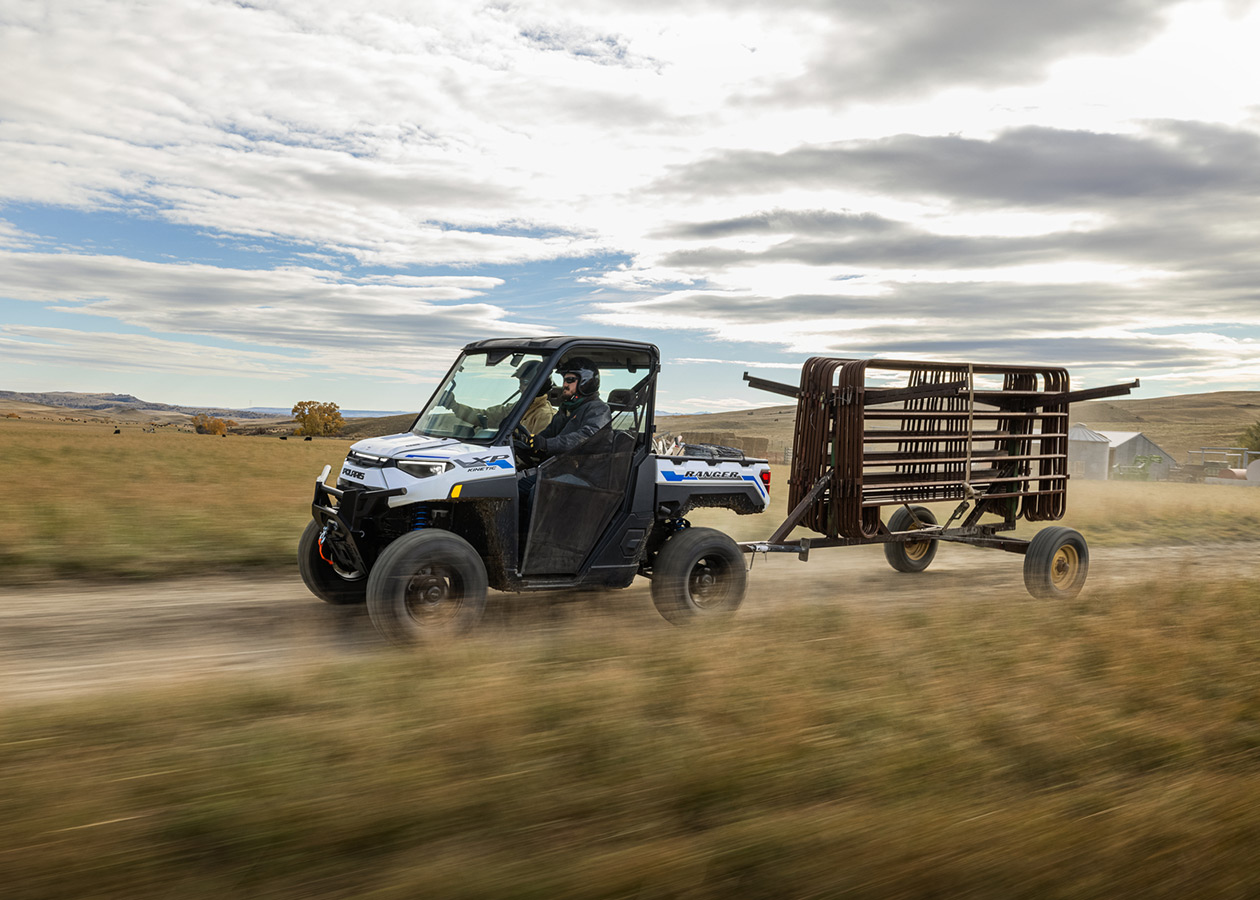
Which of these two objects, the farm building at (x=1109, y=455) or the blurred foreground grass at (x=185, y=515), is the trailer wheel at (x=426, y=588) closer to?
the blurred foreground grass at (x=185, y=515)

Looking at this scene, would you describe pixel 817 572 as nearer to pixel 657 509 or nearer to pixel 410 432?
pixel 657 509

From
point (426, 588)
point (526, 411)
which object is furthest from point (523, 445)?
point (426, 588)

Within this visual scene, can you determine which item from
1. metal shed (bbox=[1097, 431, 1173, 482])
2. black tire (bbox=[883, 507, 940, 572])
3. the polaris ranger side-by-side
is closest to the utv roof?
the polaris ranger side-by-side

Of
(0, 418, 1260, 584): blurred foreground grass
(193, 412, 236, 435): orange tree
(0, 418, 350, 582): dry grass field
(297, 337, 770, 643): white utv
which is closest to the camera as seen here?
(297, 337, 770, 643): white utv

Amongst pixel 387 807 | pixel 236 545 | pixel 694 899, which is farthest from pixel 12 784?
pixel 236 545

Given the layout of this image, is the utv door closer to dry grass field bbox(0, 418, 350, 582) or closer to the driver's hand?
the driver's hand

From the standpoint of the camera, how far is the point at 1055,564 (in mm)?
10320

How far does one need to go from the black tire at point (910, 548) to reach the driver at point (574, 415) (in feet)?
17.3

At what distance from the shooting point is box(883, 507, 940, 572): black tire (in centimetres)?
1164

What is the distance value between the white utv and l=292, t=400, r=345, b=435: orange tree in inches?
2225

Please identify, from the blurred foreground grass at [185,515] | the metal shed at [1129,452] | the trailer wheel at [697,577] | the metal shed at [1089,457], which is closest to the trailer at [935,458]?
the trailer wheel at [697,577]

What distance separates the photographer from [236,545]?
1085 cm

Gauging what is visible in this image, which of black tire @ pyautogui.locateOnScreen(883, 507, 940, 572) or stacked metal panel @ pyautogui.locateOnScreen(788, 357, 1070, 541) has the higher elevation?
stacked metal panel @ pyautogui.locateOnScreen(788, 357, 1070, 541)

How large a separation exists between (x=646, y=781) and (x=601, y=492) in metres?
3.71
